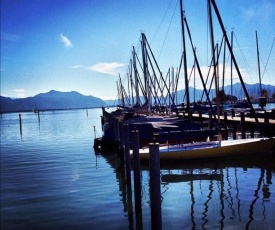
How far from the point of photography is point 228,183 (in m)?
13.5

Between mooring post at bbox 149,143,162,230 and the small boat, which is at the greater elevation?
mooring post at bbox 149,143,162,230

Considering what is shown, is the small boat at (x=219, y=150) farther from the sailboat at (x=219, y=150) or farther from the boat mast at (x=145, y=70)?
the boat mast at (x=145, y=70)

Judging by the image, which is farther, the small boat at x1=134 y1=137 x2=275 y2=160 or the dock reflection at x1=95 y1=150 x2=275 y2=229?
the small boat at x1=134 y1=137 x2=275 y2=160

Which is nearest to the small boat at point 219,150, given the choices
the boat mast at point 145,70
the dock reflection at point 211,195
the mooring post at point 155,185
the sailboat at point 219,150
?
the sailboat at point 219,150

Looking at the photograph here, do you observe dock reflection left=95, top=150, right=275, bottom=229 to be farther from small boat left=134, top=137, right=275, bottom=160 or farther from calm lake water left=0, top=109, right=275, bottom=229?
small boat left=134, top=137, right=275, bottom=160

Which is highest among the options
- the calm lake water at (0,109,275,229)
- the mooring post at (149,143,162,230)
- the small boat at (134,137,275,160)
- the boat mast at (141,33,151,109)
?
the boat mast at (141,33,151,109)

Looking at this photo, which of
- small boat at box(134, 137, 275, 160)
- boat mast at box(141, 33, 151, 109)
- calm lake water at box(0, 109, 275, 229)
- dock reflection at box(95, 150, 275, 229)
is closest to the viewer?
dock reflection at box(95, 150, 275, 229)

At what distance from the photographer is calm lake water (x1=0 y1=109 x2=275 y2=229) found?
364 inches

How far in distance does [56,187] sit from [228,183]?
833 cm

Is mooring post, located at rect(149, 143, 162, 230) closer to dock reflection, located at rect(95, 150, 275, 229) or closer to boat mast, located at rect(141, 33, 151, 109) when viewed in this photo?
dock reflection, located at rect(95, 150, 275, 229)

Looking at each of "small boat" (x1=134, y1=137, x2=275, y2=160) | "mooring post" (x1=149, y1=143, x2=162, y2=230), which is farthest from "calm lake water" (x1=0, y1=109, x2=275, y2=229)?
"mooring post" (x1=149, y1=143, x2=162, y2=230)

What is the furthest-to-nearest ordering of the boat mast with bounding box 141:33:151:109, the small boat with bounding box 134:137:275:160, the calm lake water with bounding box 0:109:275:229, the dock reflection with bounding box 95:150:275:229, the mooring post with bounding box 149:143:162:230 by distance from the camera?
the boat mast with bounding box 141:33:151:109
the small boat with bounding box 134:137:275:160
the calm lake water with bounding box 0:109:275:229
the dock reflection with bounding box 95:150:275:229
the mooring post with bounding box 149:143:162:230

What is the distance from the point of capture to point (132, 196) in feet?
40.0

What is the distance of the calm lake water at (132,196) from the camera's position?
925 centimetres
